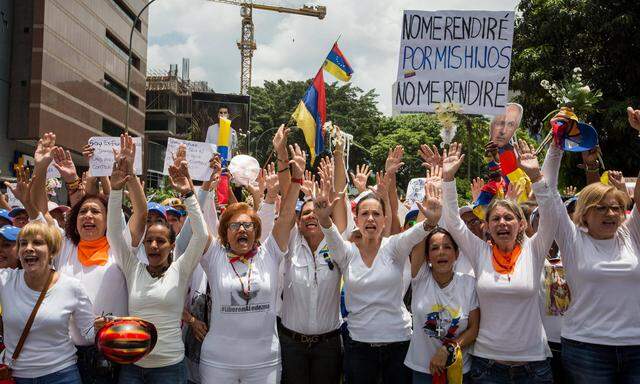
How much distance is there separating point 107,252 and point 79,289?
443 millimetres

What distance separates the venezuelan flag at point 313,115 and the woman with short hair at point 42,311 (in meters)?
4.00

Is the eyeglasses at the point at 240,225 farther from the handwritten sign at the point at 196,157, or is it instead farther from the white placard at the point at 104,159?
the handwritten sign at the point at 196,157

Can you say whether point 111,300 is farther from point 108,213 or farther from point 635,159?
point 635,159

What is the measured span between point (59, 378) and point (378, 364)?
2172mm

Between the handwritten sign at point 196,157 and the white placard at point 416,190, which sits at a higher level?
the handwritten sign at point 196,157

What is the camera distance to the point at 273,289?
14.4 ft

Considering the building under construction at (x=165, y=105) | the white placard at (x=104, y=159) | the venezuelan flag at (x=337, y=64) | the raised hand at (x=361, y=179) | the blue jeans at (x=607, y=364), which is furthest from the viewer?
the building under construction at (x=165, y=105)

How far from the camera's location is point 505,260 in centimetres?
416

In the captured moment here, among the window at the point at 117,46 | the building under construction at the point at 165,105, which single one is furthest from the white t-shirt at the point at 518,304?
the building under construction at the point at 165,105

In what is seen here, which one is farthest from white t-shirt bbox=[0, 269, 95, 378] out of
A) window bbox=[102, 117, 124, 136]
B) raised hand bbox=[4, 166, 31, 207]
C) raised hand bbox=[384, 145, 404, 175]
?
window bbox=[102, 117, 124, 136]

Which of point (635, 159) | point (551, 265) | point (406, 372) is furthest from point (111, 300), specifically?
point (635, 159)

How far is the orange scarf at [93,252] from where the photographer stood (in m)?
4.38

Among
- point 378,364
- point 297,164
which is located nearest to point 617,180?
point 378,364

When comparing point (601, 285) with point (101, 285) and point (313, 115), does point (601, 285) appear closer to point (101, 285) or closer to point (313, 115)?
point (101, 285)
